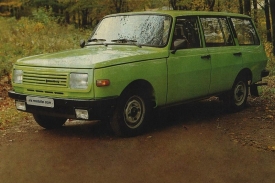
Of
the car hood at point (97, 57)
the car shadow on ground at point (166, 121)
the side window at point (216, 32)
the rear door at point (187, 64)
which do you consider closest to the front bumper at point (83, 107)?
the car hood at point (97, 57)

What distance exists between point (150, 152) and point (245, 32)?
459 cm

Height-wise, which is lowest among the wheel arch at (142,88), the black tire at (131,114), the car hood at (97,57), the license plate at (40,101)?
the black tire at (131,114)

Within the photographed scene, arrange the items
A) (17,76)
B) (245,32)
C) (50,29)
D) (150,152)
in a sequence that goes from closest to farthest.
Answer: (150,152), (17,76), (245,32), (50,29)

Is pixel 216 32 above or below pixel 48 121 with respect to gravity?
above

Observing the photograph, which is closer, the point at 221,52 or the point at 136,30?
the point at 136,30

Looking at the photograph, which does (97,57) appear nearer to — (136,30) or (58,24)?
(136,30)

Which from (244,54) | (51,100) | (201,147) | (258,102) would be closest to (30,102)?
(51,100)

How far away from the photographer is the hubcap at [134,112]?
629cm

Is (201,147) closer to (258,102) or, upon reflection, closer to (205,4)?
(258,102)

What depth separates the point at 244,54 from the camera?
8.64 metres

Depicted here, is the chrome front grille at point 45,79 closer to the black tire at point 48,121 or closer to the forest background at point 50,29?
the black tire at point 48,121

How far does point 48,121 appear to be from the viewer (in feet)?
23.1

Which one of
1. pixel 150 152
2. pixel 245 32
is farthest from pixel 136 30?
pixel 245 32

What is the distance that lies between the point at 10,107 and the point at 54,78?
12.9ft
